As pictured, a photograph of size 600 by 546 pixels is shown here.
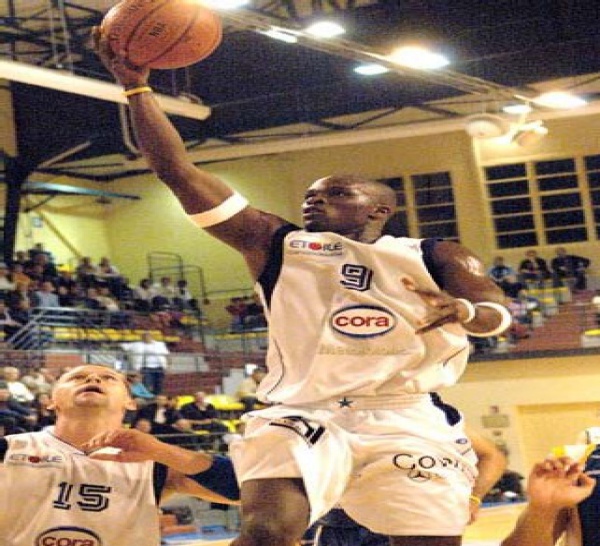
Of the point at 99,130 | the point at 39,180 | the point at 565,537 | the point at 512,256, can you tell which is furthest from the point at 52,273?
the point at 565,537

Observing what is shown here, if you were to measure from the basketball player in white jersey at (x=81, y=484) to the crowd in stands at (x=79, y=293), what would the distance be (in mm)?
14771

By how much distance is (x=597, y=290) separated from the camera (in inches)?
997

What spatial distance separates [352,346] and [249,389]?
17.0 m

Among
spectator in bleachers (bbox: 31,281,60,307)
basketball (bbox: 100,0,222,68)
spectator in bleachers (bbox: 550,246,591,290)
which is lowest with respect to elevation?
basketball (bbox: 100,0,222,68)

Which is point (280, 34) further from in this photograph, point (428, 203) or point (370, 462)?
point (428, 203)

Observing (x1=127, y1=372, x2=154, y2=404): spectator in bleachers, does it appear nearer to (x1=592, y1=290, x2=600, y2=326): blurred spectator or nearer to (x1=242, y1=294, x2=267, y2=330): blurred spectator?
(x1=242, y1=294, x2=267, y2=330): blurred spectator

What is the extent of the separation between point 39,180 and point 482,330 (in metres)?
24.5

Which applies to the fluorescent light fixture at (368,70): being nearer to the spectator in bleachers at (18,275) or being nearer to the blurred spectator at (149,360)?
the blurred spectator at (149,360)

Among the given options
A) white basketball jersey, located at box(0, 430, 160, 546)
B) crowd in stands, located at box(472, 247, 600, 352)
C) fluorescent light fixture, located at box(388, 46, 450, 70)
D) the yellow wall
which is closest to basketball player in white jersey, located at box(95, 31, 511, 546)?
white basketball jersey, located at box(0, 430, 160, 546)

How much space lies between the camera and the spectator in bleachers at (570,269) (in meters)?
25.5

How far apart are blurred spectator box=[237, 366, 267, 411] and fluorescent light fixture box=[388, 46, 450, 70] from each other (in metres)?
5.56

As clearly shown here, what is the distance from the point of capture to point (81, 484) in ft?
15.2

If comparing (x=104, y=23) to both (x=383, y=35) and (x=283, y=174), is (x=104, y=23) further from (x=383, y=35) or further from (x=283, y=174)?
(x=283, y=174)

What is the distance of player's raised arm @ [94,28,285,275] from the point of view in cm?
394
